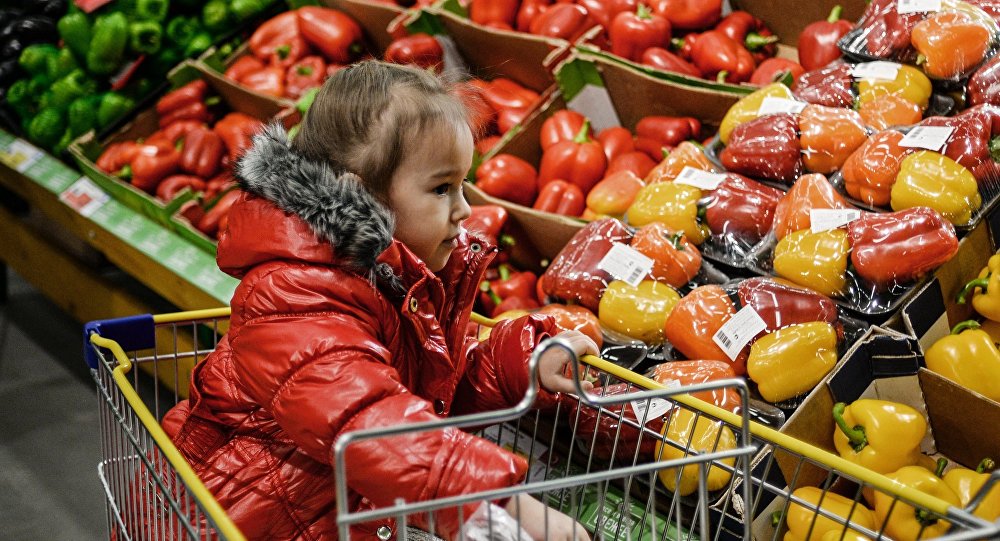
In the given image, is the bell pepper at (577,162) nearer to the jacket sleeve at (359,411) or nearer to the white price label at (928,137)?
the white price label at (928,137)

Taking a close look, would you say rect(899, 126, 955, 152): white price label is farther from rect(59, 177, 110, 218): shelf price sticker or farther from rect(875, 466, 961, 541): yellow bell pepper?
rect(59, 177, 110, 218): shelf price sticker

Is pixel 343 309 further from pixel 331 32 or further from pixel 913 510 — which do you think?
pixel 331 32

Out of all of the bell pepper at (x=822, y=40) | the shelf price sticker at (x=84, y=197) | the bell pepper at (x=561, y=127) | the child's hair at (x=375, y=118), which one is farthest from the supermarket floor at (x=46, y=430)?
the bell pepper at (x=822, y=40)

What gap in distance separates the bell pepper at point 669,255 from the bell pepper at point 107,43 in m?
2.72

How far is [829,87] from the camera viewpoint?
2.56 meters

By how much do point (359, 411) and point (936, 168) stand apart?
1.53 meters

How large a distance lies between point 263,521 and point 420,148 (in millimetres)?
637

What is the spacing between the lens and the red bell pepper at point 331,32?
3.88 m

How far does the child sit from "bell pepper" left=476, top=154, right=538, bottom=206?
1364 millimetres

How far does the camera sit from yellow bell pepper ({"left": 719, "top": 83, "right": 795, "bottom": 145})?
2555 mm

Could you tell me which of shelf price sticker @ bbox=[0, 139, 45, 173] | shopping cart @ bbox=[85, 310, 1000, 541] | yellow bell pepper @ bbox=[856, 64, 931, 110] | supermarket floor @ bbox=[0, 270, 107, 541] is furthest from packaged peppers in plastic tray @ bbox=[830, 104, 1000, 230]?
shelf price sticker @ bbox=[0, 139, 45, 173]

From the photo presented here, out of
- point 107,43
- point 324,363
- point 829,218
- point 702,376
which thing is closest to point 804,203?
point 829,218

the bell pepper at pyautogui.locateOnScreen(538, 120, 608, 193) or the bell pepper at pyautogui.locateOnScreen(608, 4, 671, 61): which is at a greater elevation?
the bell pepper at pyautogui.locateOnScreen(608, 4, 671, 61)

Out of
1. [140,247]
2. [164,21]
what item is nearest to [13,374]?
[140,247]
